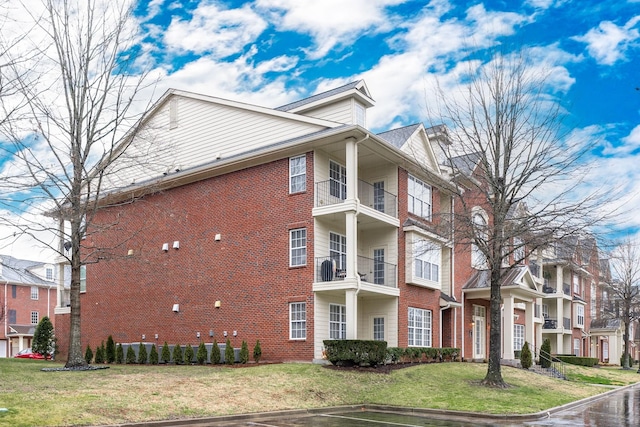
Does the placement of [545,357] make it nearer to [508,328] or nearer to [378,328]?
[508,328]

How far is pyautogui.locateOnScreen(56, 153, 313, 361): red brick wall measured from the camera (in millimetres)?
25219

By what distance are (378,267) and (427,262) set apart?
2897mm

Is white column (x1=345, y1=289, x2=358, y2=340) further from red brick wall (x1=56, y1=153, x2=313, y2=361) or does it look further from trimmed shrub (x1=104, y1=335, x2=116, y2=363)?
trimmed shrub (x1=104, y1=335, x2=116, y2=363)

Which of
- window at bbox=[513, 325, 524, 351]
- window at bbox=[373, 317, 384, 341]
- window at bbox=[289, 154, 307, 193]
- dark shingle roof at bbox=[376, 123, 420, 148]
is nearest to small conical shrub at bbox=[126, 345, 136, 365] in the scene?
window at bbox=[289, 154, 307, 193]

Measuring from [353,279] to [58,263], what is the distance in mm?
18445

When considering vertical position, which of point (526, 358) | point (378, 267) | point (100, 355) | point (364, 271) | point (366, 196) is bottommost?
point (526, 358)

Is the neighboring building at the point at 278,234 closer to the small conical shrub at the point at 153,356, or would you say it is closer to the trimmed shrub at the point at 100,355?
the small conical shrub at the point at 153,356

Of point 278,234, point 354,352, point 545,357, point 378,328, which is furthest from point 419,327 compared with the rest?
point 545,357

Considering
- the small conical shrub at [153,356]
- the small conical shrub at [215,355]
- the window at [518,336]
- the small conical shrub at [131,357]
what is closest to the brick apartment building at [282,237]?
the small conical shrub at [215,355]

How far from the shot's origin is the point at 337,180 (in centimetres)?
2669

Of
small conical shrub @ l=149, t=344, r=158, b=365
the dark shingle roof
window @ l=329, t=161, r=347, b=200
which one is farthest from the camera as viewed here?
the dark shingle roof

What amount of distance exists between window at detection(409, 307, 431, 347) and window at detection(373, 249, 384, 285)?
1955mm

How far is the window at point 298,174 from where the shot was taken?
25.5 m

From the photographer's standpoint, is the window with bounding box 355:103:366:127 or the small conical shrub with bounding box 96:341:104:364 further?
the small conical shrub with bounding box 96:341:104:364
